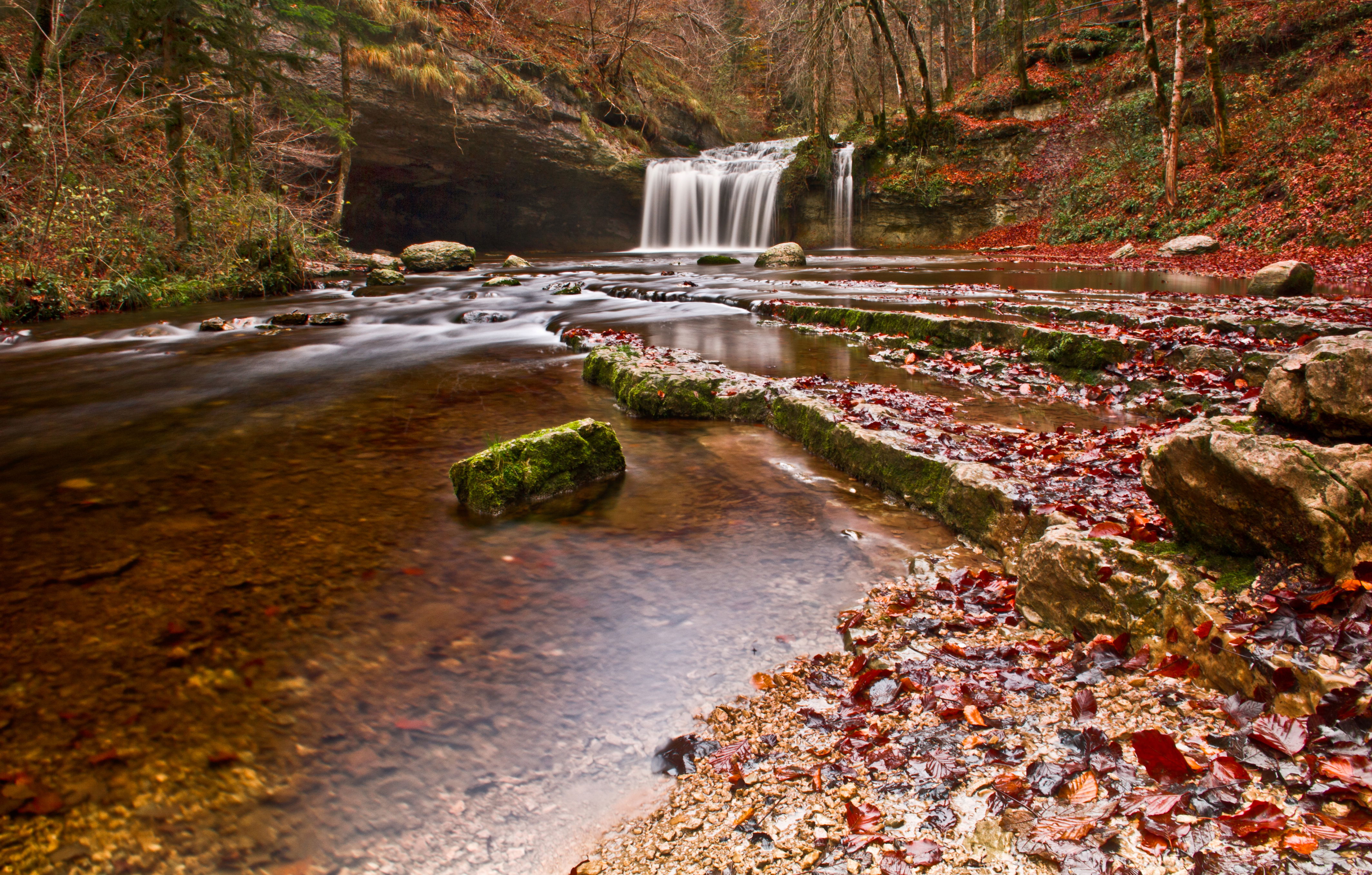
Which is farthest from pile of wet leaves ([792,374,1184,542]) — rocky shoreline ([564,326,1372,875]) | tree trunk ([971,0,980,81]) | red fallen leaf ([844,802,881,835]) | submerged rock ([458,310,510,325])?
tree trunk ([971,0,980,81])

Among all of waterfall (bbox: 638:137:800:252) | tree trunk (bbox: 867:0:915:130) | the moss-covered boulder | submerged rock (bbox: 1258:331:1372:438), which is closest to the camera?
submerged rock (bbox: 1258:331:1372:438)

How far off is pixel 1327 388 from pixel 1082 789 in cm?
267

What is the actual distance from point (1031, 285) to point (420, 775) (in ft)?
42.8

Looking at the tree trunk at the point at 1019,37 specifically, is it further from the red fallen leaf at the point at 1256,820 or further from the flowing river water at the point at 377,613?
the red fallen leaf at the point at 1256,820

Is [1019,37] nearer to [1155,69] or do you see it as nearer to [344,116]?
[1155,69]

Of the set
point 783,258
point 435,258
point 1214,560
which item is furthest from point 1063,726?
point 435,258

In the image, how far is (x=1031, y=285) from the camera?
1240cm

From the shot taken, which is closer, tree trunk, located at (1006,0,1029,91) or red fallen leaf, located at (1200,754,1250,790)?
red fallen leaf, located at (1200,754,1250,790)

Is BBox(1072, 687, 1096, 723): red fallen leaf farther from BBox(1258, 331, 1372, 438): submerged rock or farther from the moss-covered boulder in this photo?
the moss-covered boulder

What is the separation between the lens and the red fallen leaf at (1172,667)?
6.99 ft

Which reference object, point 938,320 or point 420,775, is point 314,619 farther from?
point 938,320

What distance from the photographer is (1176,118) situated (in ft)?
58.0

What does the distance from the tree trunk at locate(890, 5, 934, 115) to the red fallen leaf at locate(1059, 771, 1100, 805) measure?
91.4 ft

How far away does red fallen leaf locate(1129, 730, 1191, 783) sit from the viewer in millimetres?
1729
